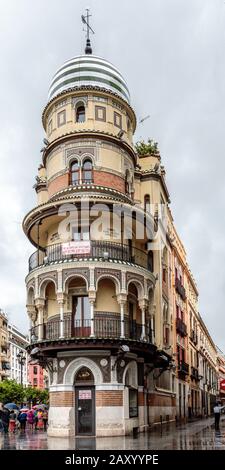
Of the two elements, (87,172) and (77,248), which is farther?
(87,172)

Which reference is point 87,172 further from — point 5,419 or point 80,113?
point 5,419

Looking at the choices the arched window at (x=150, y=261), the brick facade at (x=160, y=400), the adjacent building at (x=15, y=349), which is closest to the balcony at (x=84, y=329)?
the brick facade at (x=160, y=400)

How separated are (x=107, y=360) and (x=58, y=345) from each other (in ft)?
8.15

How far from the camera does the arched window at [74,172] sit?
3350cm

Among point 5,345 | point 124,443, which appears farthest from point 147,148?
point 5,345

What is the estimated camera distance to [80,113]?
34.8 m

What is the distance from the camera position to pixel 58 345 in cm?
2866

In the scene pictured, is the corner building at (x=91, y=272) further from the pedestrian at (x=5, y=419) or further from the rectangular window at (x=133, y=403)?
the pedestrian at (x=5, y=419)

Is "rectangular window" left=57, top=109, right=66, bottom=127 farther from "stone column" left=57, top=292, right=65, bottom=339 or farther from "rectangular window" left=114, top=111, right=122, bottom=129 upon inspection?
"stone column" left=57, top=292, right=65, bottom=339

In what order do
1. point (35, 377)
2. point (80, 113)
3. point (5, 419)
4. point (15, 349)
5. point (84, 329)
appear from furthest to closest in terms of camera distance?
point (35, 377), point (15, 349), point (80, 113), point (5, 419), point (84, 329)

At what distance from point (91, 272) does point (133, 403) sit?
745 cm

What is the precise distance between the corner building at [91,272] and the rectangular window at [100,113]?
80mm
